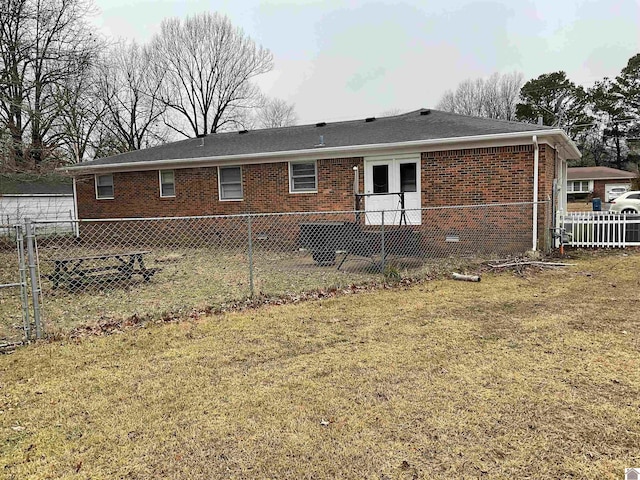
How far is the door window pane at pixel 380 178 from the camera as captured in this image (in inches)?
483

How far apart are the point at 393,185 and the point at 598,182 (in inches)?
1389

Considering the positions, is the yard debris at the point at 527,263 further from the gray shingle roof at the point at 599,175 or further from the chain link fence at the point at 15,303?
the gray shingle roof at the point at 599,175

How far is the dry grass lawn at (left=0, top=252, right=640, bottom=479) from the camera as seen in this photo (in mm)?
2570

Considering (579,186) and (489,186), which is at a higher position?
(579,186)

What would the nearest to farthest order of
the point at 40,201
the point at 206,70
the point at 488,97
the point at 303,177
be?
the point at 303,177 → the point at 40,201 → the point at 206,70 → the point at 488,97

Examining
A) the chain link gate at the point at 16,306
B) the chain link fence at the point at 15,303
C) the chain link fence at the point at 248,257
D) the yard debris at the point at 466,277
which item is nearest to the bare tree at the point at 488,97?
the chain link fence at the point at 248,257

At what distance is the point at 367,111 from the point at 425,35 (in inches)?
690

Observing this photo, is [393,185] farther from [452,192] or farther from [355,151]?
[452,192]


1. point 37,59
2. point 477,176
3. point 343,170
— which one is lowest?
point 477,176

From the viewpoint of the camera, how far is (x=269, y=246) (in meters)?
13.7

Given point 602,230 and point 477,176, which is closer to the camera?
point 477,176

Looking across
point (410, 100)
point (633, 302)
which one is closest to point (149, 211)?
point (633, 302)

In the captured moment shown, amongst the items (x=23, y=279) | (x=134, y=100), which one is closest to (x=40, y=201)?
(x=134, y=100)

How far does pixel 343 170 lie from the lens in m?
12.7
